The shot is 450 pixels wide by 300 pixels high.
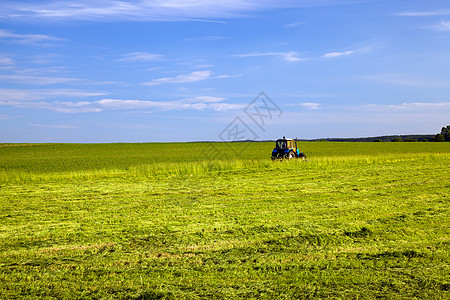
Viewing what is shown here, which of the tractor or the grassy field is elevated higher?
the tractor

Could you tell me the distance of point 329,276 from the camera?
539cm

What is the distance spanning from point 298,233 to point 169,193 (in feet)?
24.2

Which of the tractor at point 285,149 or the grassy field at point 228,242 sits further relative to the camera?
the tractor at point 285,149

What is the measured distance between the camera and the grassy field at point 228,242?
16.9 ft

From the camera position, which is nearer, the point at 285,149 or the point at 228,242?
the point at 228,242

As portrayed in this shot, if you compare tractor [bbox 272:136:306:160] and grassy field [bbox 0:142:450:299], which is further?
tractor [bbox 272:136:306:160]

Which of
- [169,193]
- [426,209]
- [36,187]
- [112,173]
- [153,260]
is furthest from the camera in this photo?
[112,173]

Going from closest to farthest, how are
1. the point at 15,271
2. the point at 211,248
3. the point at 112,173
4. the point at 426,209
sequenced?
the point at 15,271, the point at 211,248, the point at 426,209, the point at 112,173

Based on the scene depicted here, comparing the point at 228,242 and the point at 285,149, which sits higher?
the point at 285,149

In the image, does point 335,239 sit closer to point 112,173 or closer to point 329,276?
point 329,276

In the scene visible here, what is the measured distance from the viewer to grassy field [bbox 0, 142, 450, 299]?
16.9ft

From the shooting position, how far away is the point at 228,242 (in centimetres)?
729

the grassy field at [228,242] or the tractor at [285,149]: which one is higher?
the tractor at [285,149]

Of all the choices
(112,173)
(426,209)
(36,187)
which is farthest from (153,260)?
(112,173)
